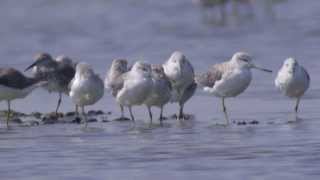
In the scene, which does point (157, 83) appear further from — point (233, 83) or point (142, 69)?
point (233, 83)

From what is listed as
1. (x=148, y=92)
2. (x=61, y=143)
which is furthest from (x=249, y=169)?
(x=148, y=92)

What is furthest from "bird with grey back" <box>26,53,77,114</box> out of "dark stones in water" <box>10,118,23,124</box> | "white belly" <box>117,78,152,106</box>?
"white belly" <box>117,78,152,106</box>

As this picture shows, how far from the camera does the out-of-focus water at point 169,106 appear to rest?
15375 millimetres

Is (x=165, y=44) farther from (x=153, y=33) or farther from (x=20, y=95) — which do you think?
(x=20, y=95)

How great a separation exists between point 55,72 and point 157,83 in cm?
316

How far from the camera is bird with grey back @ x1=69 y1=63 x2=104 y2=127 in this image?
2073 centimetres

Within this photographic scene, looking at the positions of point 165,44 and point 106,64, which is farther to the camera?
point 165,44

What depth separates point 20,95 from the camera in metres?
21.4

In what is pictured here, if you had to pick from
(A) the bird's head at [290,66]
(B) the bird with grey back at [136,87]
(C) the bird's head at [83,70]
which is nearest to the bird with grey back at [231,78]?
(A) the bird's head at [290,66]

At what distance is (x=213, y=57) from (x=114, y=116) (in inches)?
320

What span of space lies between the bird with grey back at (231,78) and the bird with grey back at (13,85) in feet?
10.1

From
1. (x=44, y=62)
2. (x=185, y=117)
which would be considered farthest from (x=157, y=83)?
(x=44, y=62)

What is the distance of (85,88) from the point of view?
68.0 feet

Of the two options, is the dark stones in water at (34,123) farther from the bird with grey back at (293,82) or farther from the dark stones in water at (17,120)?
the bird with grey back at (293,82)
